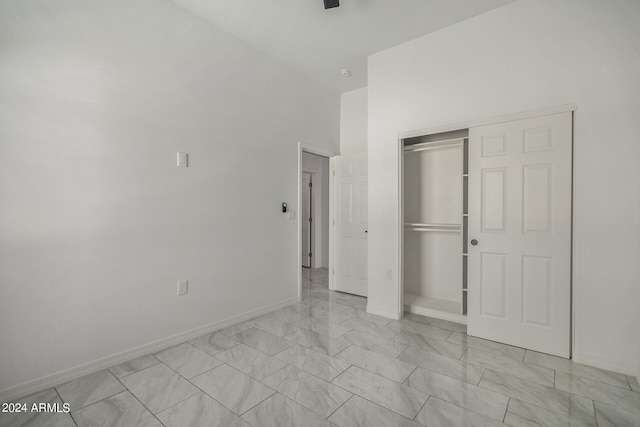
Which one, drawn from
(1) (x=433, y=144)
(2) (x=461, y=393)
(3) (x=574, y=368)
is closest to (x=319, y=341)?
(2) (x=461, y=393)

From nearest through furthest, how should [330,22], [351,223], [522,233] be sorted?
[522,233], [330,22], [351,223]

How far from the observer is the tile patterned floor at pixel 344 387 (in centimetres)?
178

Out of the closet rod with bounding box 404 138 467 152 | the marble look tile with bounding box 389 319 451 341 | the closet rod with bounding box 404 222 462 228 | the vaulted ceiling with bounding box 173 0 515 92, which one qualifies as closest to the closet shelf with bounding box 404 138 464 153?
the closet rod with bounding box 404 138 467 152

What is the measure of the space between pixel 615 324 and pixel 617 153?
1.29 metres

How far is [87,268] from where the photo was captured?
2.27 meters

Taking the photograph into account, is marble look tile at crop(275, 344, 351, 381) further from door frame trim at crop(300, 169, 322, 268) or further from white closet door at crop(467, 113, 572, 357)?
door frame trim at crop(300, 169, 322, 268)

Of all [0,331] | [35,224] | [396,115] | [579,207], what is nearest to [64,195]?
[35,224]

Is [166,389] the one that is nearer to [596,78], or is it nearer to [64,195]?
[64,195]

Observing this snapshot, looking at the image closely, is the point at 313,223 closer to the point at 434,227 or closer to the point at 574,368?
the point at 434,227

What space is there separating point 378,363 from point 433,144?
8.24ft

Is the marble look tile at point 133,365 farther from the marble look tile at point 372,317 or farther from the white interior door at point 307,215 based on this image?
the white interior door at point 307,215

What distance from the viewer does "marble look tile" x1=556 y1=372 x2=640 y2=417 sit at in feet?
6.30

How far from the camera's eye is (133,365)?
7.89 ft

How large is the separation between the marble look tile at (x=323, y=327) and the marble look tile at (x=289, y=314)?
11 cm
